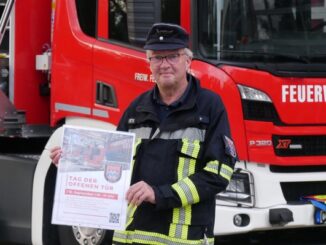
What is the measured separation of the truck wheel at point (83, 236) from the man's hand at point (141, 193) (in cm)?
231

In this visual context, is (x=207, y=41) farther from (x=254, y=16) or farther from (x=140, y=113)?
(x=140, y=113)

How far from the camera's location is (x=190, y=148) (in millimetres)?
3105

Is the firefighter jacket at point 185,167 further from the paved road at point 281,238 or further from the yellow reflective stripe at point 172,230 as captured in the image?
the paved road at point 281,238

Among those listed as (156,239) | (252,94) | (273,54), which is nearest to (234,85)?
(252,94)

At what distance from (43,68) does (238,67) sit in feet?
6.07

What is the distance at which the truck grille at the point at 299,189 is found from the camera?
4930 millimetres

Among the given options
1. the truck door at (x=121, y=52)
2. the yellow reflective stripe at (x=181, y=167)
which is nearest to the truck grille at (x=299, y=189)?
the truck door at (x=121, y=52)

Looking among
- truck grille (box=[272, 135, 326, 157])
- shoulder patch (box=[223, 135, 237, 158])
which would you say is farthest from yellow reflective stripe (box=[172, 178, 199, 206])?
truck grille (box=[272, 135, 326, 157])

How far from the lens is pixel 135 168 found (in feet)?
10.6

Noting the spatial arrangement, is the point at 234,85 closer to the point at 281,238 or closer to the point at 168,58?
the point at 281,238

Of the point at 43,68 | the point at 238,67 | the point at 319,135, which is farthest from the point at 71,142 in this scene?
the point at 43,68

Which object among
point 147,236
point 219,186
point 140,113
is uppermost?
point 140,113

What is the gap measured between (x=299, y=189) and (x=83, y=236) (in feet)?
5.12

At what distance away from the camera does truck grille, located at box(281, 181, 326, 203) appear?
493 cm
